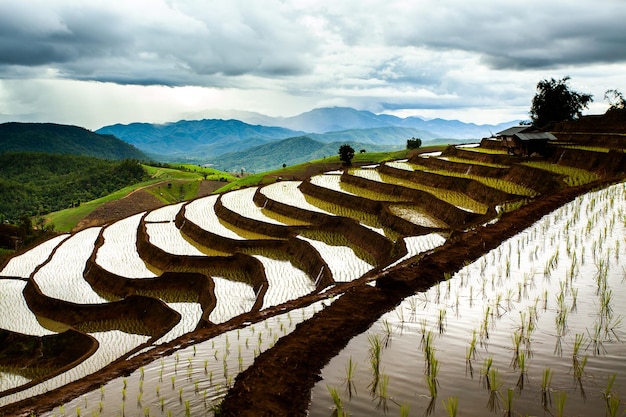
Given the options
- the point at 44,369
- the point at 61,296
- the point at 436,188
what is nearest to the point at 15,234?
the point at 61,296

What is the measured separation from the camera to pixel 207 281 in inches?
617

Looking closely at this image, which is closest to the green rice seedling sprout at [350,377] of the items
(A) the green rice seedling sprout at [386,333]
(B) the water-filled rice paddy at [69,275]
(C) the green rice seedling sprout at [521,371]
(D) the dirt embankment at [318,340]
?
(D) the dirt embankment at [318,340]

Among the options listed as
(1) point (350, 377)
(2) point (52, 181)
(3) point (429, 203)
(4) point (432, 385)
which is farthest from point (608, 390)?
(2) point (52, 181)

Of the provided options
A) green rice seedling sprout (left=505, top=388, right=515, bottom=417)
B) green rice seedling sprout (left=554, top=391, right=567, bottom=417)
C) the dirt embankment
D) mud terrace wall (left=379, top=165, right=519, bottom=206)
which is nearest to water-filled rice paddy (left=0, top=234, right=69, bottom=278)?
the dirt embankment

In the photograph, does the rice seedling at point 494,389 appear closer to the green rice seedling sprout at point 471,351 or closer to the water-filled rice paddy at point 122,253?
the green rice seedling sprout at point 471,351

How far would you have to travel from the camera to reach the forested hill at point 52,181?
321 feet

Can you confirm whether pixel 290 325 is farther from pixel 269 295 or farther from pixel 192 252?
pixel 192 252

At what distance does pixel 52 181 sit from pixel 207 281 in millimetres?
121346

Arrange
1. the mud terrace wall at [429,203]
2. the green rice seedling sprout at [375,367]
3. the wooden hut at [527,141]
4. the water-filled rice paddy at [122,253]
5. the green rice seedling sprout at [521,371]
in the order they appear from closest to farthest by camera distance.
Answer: the green rice seedling sprout at [521,371]
the green rice seedling sprout at [375,367]
the mud terrace wall at [429,203]
the water-filled rice paddy at [122,253]
the wooden hut at [527,141]

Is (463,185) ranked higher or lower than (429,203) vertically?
higher

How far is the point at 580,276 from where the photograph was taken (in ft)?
26.1

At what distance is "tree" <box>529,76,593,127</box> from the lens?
46188mm

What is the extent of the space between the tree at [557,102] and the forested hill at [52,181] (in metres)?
76.5

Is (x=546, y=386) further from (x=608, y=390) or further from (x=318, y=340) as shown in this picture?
(x=318, y=340)
